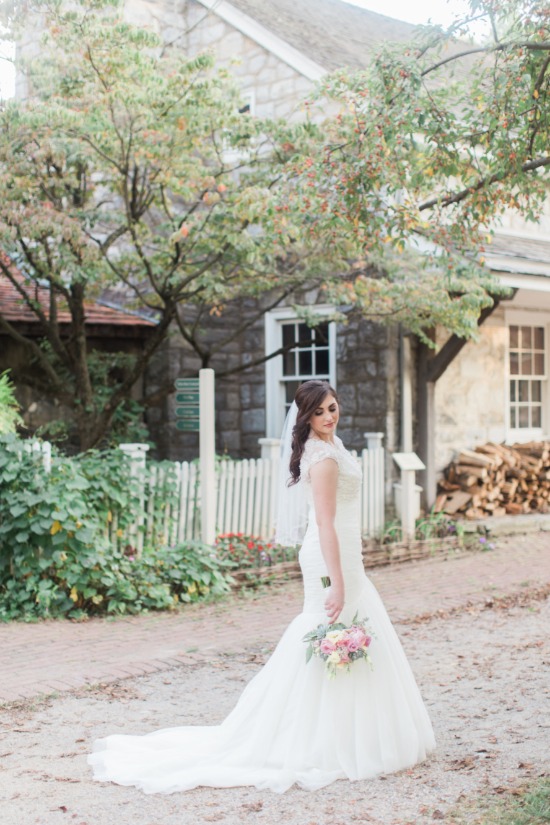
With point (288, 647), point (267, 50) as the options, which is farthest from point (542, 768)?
point (267, 50)

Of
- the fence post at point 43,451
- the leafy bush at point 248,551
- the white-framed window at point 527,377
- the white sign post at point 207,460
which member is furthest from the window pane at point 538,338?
the fence post at point 43,451

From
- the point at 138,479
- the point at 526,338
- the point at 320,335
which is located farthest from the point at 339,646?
the point at 526,338

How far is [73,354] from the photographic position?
10.7 m

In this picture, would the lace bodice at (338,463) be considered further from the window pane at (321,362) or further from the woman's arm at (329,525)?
the window pane at (321,362)

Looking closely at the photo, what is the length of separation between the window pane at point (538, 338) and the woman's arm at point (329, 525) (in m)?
10.3

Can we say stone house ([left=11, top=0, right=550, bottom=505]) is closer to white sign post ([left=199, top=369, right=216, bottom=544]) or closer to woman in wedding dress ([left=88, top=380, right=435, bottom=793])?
white sign post ([left=199, top=369, right=216, bottom=544])

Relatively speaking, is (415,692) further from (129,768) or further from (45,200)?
(45,200)

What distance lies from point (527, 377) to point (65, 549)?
810cm

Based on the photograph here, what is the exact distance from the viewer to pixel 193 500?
9.51m

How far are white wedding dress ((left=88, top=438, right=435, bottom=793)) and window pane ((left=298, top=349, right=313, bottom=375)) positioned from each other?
27.2ft

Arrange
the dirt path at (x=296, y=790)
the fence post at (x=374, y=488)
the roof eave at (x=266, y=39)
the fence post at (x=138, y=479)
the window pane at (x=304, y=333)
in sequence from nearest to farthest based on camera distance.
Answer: the dirt path at (x=296, y=790)
the fence post at (x=138, y=479)
the fence post at (x=374, y=488)
the roof eave at (x=266, y=39)
the window pane at (x=304, y=333)

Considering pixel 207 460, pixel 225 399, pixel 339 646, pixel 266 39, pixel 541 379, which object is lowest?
pixel 339 646

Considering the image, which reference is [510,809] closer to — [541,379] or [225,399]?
[225,399]

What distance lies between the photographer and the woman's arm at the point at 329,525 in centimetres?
452
